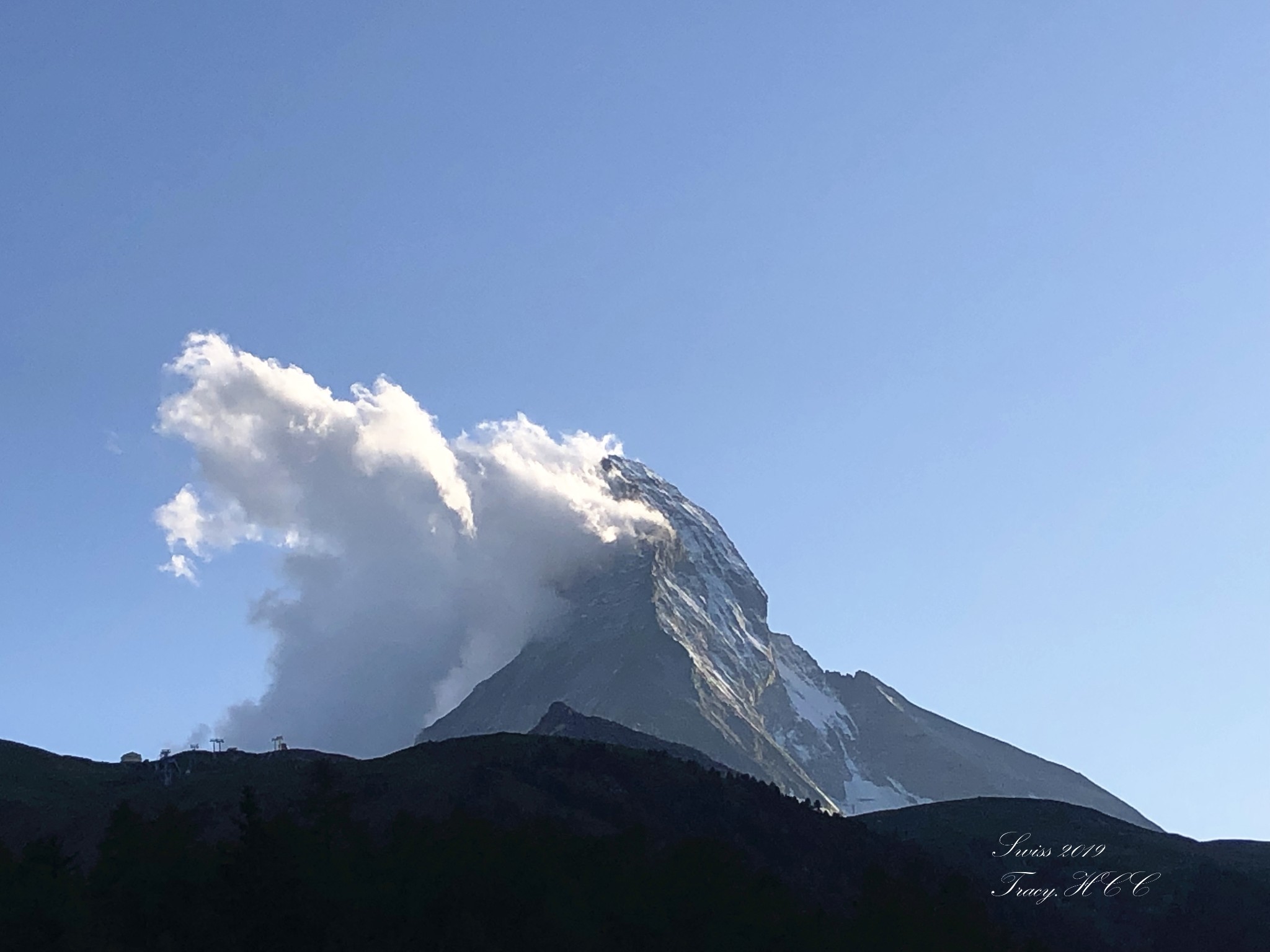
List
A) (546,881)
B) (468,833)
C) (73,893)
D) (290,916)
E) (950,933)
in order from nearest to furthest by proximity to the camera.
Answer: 1. (290,916)
2. (73,893)
3. (546,881)
4. (950,933)
5. (468,833)

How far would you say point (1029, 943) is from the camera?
163 meters

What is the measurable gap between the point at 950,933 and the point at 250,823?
240 feet

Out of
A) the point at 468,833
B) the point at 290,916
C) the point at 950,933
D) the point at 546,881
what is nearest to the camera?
the point at 290,916

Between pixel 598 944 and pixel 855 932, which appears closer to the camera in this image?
pixel 598 944

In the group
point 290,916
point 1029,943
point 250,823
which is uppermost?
point 250,823

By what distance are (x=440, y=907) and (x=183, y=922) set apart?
A: 22.0 metres

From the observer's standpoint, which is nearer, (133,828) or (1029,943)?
(133,828)

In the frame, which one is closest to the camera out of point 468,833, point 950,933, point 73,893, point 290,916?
point 290,916

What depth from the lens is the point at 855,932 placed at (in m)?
148

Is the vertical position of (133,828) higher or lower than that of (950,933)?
higher

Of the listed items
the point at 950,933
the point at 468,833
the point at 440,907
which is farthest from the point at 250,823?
the point at 950,933

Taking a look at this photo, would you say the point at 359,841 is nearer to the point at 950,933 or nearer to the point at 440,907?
the point at 440,907

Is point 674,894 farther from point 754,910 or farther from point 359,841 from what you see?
point 359,841

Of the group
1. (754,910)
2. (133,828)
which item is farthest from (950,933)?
(133,828)
